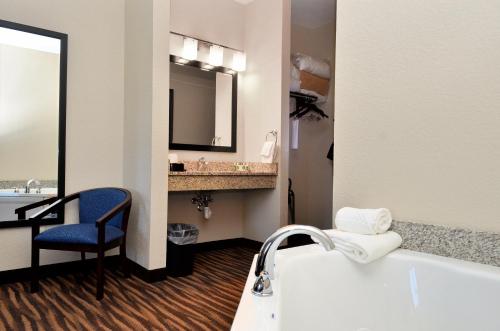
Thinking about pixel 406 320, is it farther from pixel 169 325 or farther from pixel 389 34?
pixel 169 325

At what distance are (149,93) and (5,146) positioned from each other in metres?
1.12

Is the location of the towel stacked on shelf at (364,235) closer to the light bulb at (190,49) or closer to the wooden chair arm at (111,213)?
the wooden chair arm at (111,213)

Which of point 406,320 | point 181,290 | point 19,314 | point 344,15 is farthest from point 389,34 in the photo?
point 19,314

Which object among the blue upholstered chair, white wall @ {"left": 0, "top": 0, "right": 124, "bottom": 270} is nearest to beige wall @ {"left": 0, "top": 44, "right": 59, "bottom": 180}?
white wall @ {"left": 0, "top": 0, "right": 124, "bottom": 270}

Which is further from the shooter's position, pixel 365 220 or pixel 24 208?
pixel 24 208

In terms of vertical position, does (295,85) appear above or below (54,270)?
above

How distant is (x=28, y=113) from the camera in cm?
257

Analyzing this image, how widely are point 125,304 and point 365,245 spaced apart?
165 centimetres

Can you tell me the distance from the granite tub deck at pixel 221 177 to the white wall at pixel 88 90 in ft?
1.99

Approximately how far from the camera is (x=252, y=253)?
3.52m

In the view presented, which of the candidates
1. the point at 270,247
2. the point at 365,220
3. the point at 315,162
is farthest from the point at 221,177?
the point at 270,247

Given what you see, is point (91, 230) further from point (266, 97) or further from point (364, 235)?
point (266, 97)

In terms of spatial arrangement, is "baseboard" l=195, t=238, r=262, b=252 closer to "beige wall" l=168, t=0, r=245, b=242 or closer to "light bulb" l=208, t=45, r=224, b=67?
"beige wall" l=168, t=0, r=245, b=242

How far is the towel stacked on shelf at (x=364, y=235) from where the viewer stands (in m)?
1.19
